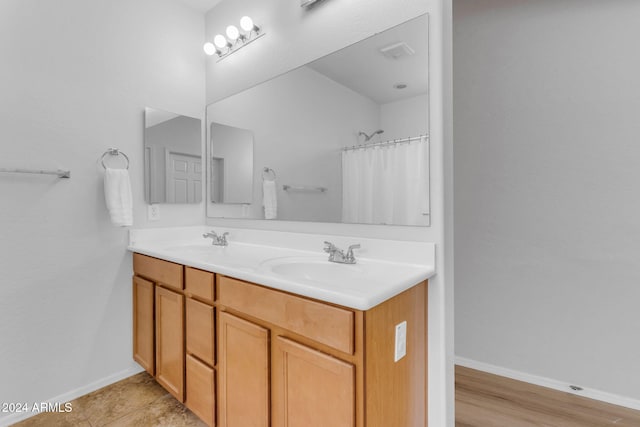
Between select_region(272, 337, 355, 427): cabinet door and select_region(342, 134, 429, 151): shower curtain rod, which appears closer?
select_region(272, 337, 355, 427): cabinet door

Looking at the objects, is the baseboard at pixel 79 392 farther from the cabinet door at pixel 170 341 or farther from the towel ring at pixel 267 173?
the towel ring at pixel 267 173

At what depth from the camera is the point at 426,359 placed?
1.29 m

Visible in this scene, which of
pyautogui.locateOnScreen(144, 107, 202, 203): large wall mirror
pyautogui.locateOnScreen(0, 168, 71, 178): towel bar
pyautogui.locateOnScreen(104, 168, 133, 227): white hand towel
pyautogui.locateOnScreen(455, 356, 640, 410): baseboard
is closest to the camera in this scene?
pyautogui.locateOnScreen(0, 168, 71, 178): towel bar

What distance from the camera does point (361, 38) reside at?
150cm

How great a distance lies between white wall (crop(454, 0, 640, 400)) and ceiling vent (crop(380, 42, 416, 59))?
97 centimetres

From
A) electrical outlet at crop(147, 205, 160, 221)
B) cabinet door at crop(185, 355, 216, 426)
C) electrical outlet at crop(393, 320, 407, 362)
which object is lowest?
cabinet door at crop(185, 355, 216, 426)

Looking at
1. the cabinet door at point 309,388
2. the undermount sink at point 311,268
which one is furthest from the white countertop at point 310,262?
the cabinet door at point 309,388

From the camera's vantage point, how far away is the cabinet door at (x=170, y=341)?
5.16ft

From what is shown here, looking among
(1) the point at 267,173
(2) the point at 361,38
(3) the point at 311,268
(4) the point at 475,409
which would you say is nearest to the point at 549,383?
(4) the point at 475,409

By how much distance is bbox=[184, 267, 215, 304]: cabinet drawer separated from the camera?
4.57 ft

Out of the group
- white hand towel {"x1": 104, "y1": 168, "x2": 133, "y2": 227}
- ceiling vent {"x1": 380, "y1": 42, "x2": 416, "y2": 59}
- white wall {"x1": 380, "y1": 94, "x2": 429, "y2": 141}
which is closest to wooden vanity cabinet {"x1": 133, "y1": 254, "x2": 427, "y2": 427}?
white hand towel {"x1": 104, "y1": 168, "x2": 133, "y2": 227}

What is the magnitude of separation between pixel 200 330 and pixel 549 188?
214cm

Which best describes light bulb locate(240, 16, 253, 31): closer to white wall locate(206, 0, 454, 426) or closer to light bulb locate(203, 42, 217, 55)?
white wall locate(206, 0, 454, 426)

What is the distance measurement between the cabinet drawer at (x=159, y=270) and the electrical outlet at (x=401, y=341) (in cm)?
111
